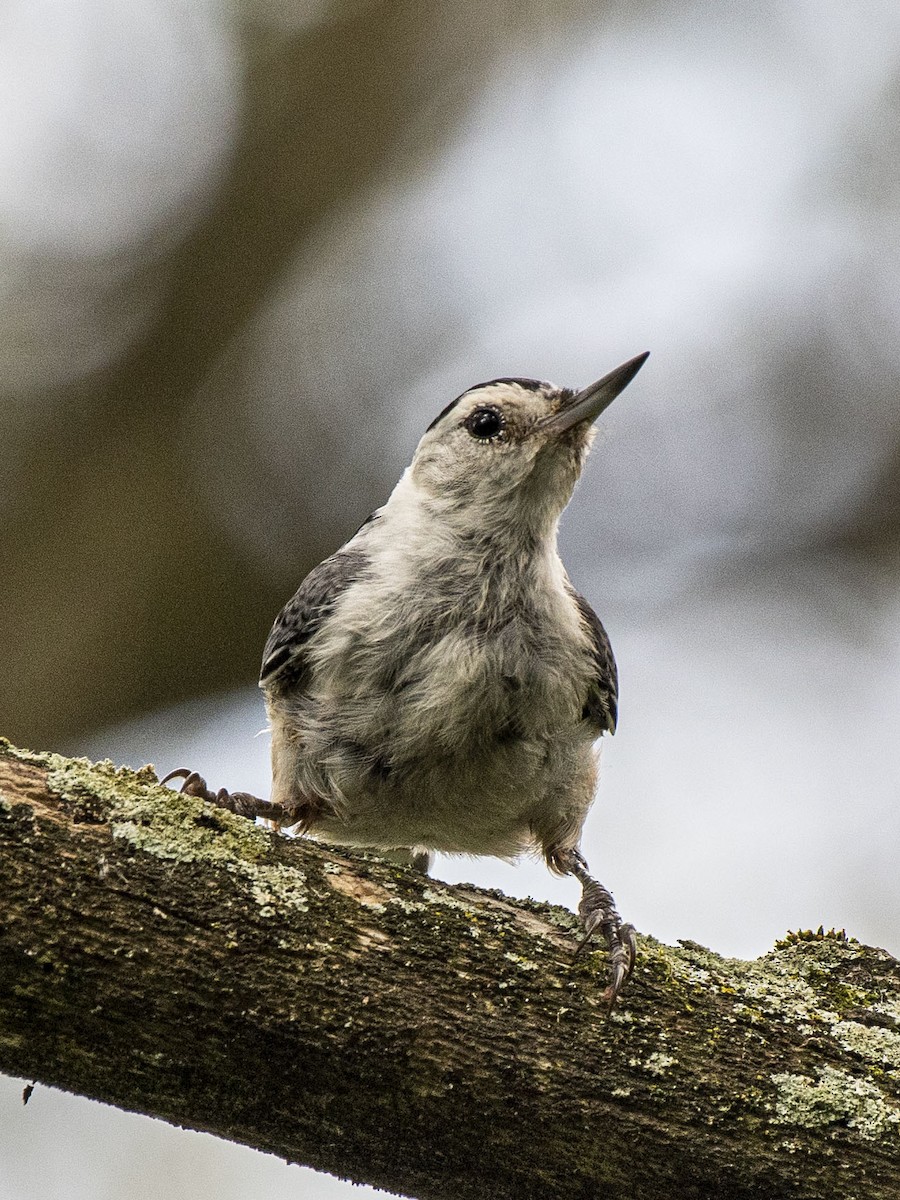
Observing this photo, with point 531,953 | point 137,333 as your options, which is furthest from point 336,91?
point 531,953

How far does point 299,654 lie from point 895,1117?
1.88 metres

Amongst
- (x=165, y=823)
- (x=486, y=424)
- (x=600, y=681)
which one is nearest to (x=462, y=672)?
(x=600, y=681)

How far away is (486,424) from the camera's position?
12.2ft

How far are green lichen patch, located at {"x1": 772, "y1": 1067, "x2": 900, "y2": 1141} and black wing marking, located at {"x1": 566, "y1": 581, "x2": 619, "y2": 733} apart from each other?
4.28 ft

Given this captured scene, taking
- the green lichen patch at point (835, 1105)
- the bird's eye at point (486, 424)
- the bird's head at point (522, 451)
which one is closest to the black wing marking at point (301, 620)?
the bird's head at point (522, 451)

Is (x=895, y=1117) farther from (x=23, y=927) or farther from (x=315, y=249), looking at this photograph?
(x=315, y=249)

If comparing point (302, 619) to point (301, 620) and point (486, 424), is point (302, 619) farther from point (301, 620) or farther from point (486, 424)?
point (486, 424)

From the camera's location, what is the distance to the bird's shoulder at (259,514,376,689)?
3.42m

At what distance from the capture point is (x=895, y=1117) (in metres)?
2.29

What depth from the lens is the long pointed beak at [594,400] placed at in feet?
11.7

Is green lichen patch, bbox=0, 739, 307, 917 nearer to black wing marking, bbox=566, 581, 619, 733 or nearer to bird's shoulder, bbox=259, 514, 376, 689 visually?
bird's shoulder, bbox=259, 514, 376, 689

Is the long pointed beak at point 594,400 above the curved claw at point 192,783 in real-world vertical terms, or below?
above

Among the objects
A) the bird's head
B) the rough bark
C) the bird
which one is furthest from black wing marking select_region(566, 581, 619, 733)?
the rough bark

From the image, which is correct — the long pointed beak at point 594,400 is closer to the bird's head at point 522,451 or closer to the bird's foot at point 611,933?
the bird's head at point 522,451
